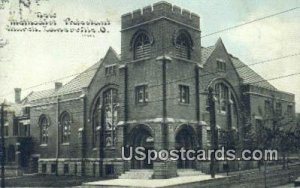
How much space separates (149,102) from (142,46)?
4.42 m

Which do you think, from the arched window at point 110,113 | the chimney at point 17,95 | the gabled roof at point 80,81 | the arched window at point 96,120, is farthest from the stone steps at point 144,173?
the chimney at point 17,95

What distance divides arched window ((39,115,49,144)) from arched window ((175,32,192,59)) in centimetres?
1876

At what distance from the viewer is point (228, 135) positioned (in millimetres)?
35250

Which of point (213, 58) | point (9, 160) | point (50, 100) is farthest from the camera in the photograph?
point (9, 160)

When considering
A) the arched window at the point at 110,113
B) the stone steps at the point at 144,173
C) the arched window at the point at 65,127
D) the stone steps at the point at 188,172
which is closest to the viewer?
the stone steps at the point at 144,173

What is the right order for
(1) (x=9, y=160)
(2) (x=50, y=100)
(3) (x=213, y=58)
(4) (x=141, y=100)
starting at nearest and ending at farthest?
1. (4) (x=141, y=100)
2. (3) (x=213, y=58)
3. (2) (x=50, y=100)
4. (1) (x=9, y=160)

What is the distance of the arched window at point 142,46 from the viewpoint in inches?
1298

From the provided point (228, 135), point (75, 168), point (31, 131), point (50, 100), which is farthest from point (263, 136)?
point (31, 131)

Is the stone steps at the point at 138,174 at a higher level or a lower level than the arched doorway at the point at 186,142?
lower

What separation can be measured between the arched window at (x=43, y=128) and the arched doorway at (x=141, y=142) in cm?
1564

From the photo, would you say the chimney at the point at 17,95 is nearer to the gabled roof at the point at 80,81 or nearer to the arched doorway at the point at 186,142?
the gabled roof at the point at 80,81

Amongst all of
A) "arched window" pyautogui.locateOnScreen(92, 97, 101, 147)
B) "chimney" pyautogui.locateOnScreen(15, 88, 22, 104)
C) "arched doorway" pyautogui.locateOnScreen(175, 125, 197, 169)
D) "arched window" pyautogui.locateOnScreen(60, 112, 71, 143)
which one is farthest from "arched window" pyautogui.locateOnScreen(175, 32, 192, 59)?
"chimney" pyautogui.locateOnScreen(15, 88, 22, 104)

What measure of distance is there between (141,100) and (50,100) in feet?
51.7

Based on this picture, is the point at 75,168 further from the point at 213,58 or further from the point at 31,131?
the point at 213,58
